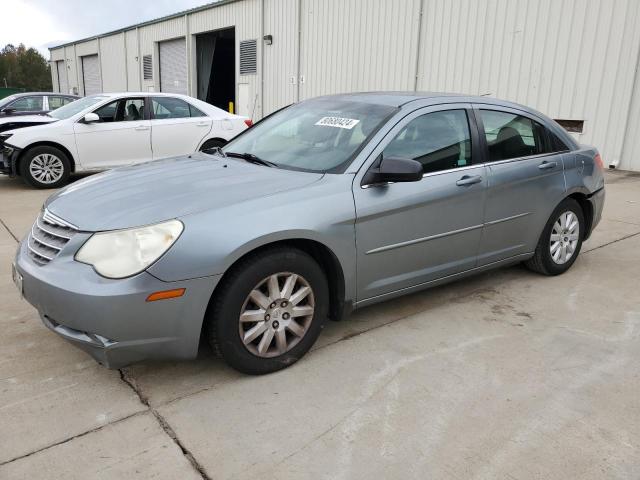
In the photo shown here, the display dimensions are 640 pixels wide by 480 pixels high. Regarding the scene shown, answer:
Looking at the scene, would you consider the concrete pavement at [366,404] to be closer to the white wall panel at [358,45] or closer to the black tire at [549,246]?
the black tire at [549,246]

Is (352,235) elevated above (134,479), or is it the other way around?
(352,235)

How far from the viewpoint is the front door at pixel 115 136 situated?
28.2 feet

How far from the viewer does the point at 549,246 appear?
14.9ft

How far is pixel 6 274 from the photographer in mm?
4645

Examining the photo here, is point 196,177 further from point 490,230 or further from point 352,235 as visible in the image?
point 490,230

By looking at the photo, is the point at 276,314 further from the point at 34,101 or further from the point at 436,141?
the point at 34,101

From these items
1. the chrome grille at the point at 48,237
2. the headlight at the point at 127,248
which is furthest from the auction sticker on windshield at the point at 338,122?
the chrome grille at the point at 48,237

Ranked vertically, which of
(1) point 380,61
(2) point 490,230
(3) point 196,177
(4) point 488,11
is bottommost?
(2) point 490,230

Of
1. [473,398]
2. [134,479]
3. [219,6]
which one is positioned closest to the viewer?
[134,479]

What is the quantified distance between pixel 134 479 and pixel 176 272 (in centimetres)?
90

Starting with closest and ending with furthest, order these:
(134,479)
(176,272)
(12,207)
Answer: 1. (134,479)
2. (176,272)
3. (12,207)

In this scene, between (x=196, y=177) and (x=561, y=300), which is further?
(x=561, y=300)

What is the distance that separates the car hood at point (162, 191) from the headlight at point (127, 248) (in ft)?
0.16

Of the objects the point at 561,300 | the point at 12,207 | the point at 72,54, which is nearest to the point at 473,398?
the point at 561,300
